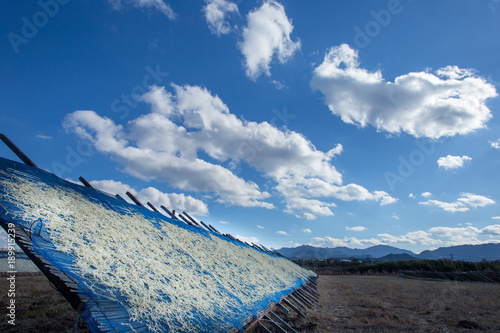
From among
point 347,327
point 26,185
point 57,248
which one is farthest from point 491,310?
point 26,185

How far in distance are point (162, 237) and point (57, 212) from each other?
8.71 feet

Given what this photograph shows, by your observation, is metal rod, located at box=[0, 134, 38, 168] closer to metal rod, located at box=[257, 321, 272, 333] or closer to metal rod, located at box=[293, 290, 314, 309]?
metal rod, located at box=[257, 321, 272, 333]

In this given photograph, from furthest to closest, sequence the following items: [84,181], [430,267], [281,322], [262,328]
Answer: [430,267], [281,322], [84,181], [262,328]

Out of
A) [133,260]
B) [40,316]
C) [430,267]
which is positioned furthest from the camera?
[430,267]

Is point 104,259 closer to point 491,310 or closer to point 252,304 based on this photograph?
point 252,304

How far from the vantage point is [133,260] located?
447cm

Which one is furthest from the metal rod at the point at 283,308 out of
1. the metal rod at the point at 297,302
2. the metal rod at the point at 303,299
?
the metal rod at the point at 303,299

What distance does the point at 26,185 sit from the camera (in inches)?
174

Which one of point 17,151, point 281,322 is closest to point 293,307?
point 281,322

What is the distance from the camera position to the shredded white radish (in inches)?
144

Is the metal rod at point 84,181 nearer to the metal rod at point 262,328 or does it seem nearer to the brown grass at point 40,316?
the brown grass at point 40,316

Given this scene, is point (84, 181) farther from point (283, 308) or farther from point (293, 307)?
point (293, 307)

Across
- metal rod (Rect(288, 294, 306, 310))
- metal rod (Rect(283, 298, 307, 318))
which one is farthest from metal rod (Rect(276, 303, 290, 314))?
metal rod (Rect(288, 294, 306, 310))

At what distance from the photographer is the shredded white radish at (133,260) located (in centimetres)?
366
